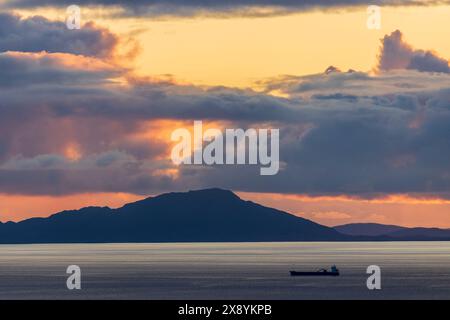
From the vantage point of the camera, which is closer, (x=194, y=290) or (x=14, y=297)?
(x=14, y=297)
